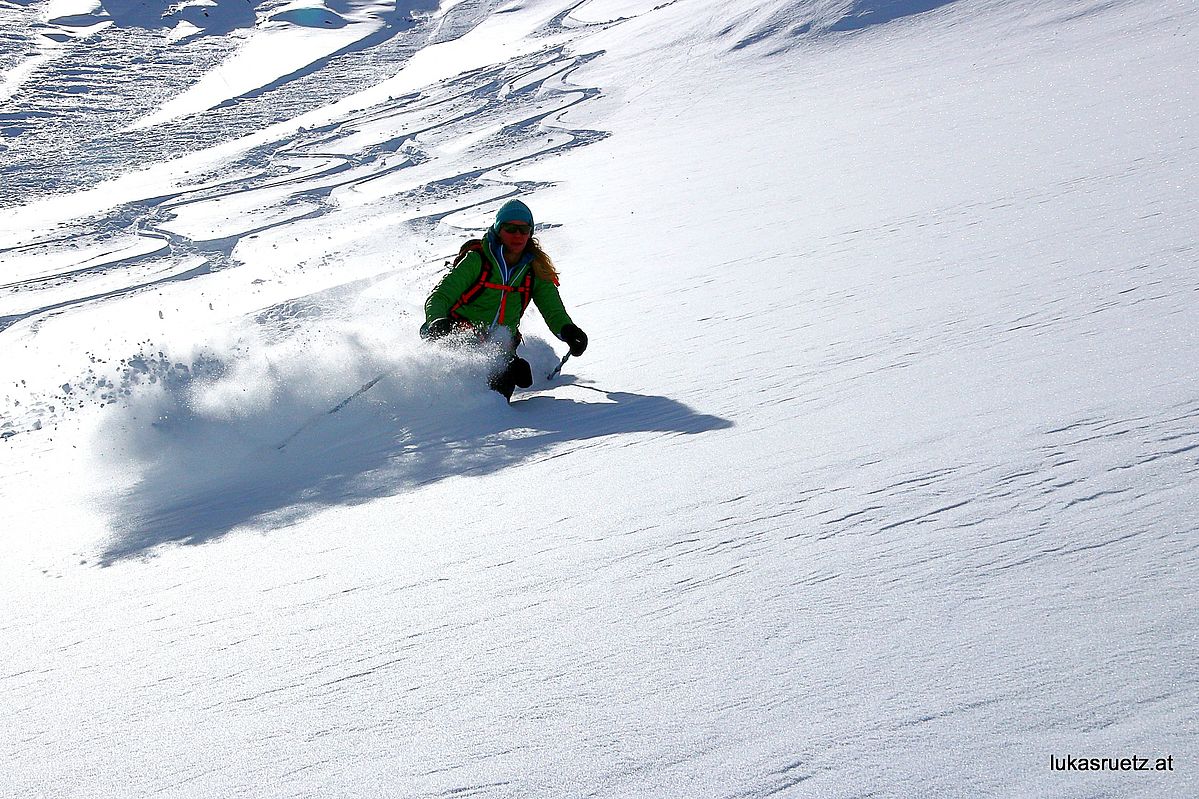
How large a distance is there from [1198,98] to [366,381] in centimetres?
875

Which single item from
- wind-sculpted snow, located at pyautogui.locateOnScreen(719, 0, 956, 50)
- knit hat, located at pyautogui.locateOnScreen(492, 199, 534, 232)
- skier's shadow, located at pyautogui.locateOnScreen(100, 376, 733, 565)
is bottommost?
skier's shadow, located at pyautogui.locateOnScreen(100, 376, 733, 565)

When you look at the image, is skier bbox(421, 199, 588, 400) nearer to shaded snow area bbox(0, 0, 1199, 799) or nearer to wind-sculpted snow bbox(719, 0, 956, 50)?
shaded snow area bbox(0, 0, 1199, 799)

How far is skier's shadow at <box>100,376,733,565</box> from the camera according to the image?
12.2 feet

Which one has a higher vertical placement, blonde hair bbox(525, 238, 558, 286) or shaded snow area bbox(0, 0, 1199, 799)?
blonde hair bbox(525, 238, 558, 286)

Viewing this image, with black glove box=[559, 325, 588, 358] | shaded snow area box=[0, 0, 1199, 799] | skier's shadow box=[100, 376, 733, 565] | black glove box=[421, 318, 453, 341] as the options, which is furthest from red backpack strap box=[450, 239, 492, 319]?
skier's shadow box=[100, 376, 733, 565]

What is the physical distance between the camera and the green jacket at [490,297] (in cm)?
546

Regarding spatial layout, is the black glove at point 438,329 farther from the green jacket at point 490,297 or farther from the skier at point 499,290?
the green jacket at point 490,297

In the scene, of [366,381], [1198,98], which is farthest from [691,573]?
[1198,98]

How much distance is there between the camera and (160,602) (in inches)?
114

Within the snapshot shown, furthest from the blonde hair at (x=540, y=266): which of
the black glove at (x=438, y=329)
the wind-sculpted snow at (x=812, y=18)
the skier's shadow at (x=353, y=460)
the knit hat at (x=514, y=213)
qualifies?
the wind-sculpted snow at (x=812, y=18)

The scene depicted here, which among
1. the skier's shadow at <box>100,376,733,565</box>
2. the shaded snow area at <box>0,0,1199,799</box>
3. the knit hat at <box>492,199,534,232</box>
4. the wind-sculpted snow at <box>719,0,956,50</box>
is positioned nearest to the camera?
the shaded snow area at <box>0,0,1199,799</box>

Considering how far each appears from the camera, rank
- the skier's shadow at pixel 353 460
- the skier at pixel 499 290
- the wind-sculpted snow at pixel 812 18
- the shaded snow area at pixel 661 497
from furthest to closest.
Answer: the wind-sculpted snow at pixel 812 18 → the skier at pixel 499 290 → the skier's shadow at pixel 353 460 → the shaded snow area at pixel 661 497

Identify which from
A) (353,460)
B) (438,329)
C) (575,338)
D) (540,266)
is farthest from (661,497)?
(540,266)

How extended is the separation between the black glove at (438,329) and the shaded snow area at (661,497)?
99mm
